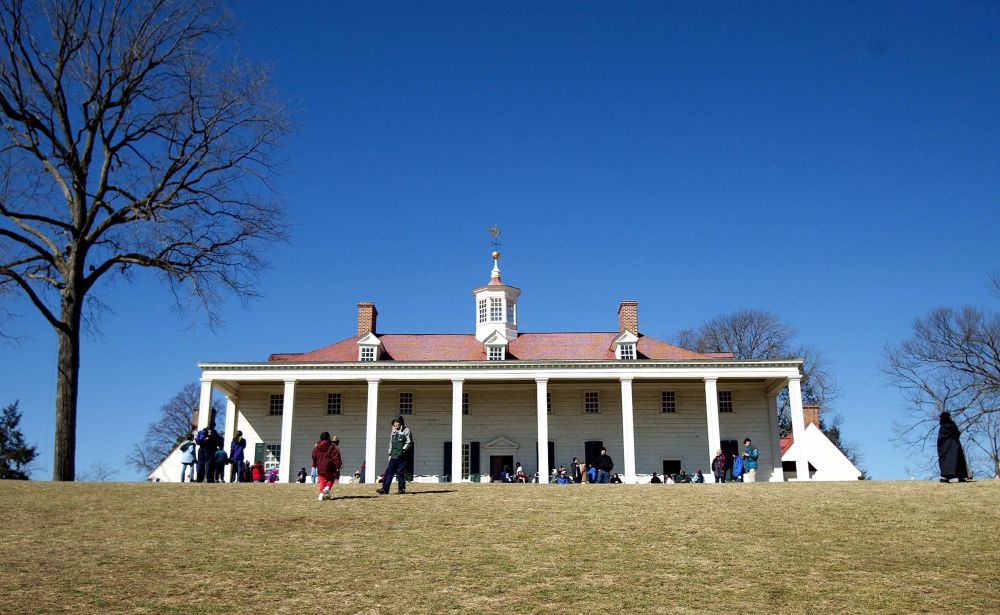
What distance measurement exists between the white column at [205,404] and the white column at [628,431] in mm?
18445

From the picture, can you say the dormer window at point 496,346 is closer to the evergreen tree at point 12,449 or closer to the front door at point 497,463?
the front door at point 497,463

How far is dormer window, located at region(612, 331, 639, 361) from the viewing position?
134 feet

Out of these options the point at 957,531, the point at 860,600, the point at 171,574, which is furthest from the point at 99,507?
the point at 957,531

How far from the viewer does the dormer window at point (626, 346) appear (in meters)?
40.9

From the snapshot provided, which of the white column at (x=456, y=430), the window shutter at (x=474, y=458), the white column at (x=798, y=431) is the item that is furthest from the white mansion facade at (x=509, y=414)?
the white column at (x=798, y=431)

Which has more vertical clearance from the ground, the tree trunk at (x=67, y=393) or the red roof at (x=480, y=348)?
the red roof at (x=480, y=348)

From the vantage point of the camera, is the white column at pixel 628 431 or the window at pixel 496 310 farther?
the window at pixel 496 310

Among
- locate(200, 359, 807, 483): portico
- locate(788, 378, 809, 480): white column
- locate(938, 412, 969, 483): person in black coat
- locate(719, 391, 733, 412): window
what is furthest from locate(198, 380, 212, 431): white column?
locate(938, 412, 969, 483): person in black coat

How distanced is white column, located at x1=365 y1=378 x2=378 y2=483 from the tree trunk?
14984mm

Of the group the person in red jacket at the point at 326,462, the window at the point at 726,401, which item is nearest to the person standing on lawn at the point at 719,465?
the window at the point at 726,401

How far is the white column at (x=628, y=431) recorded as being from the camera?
37906mm

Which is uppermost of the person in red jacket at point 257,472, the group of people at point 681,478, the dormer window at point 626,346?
the dormer window at point 626,346

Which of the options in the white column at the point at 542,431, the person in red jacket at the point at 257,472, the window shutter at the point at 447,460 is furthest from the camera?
the window shutter at the point at 447,460

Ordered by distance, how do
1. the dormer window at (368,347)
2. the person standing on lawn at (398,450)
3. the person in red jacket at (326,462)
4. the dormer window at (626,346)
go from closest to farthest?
the person in red jacket at (326,462) → the person standing on lawn at (398,450) → the dormer window at (626,346) → the dormer window at (368,347)
